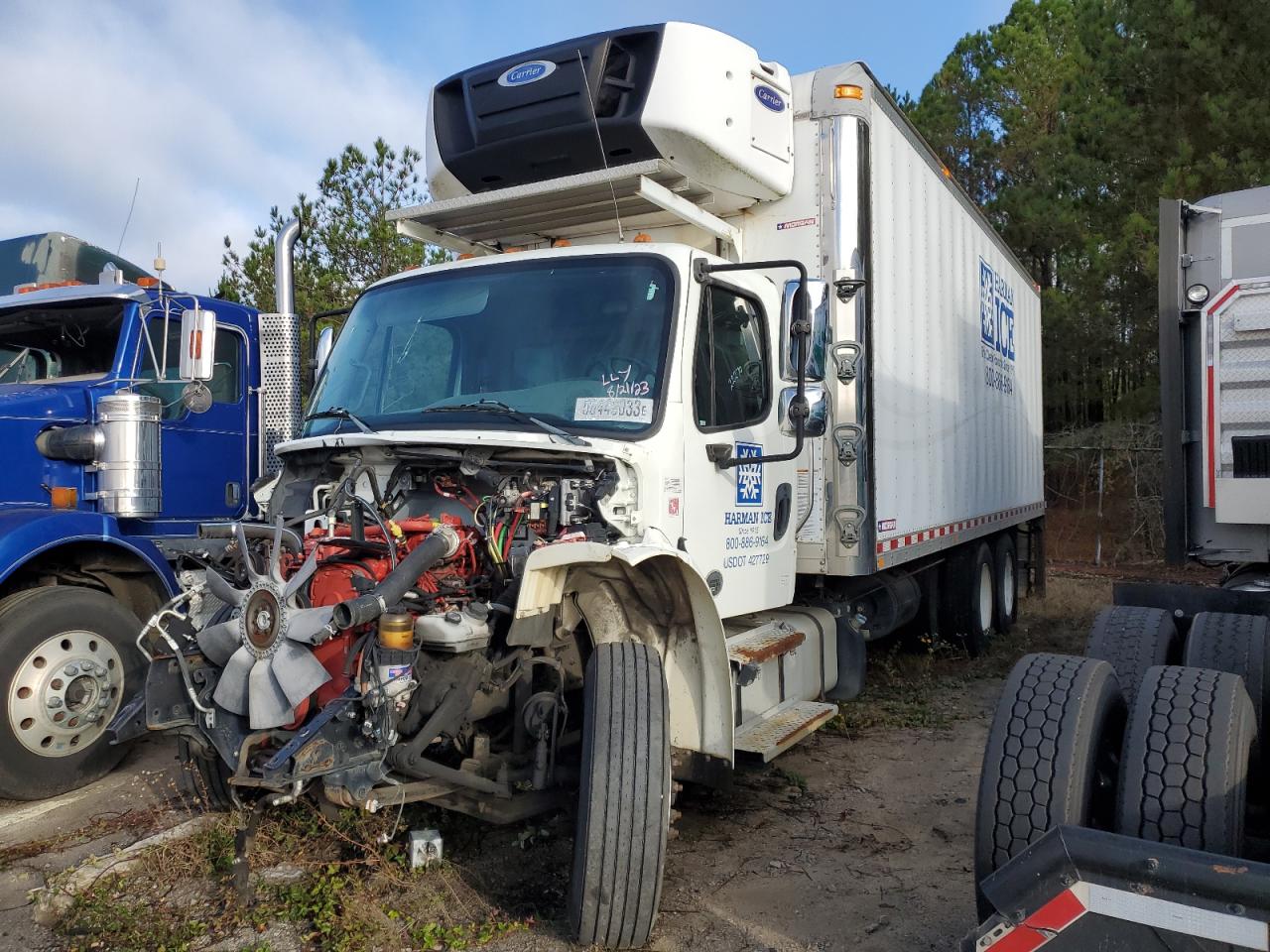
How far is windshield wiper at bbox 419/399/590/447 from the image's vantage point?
3.90 metres

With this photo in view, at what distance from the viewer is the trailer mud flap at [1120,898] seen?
2207mm

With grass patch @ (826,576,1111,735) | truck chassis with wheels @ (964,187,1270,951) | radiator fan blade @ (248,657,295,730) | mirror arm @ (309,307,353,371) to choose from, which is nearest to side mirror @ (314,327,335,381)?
mirror arm @ (309,307,353,371)

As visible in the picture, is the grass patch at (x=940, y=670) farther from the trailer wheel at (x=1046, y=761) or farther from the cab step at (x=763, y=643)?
the trailer wheel at (x=1046, y=761)

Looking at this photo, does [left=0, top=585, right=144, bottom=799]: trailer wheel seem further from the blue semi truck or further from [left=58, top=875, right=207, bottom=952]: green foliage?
[left=58, top=875, right=207, bottom=952]: green foliage

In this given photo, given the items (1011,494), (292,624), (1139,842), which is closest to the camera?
(1139,842)

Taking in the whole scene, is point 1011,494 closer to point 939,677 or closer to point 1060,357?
point 939,677

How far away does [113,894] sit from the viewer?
3906mm

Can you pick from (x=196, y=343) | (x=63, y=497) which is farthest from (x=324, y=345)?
(x=63, y=497)

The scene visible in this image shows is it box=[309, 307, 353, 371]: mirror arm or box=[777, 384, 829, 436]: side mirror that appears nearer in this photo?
box=[777, 384, 829, 436]: side mirror

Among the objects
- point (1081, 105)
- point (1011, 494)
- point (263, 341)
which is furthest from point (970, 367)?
point (1081, 105)

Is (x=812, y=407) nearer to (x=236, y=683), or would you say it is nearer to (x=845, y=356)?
(x=845, y=356)

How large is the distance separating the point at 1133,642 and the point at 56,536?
5036 mm

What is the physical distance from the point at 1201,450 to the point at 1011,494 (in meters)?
5.09

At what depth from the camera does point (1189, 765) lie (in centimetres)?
276
